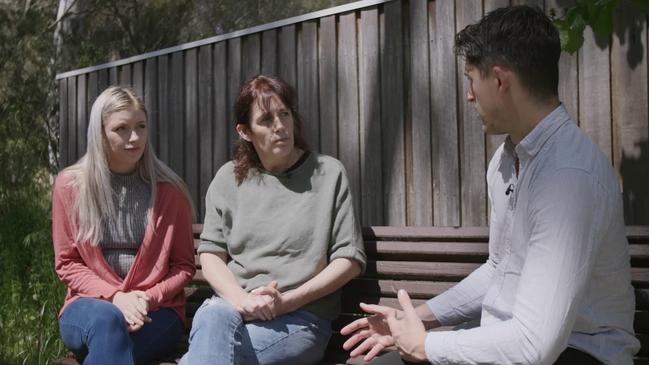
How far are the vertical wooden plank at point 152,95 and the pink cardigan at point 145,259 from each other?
8.59ft

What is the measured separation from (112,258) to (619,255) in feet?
7.74

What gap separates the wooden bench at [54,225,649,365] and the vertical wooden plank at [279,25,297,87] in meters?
2.03

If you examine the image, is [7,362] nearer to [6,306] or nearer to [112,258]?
[6,306]

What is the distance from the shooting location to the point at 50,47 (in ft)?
67.9

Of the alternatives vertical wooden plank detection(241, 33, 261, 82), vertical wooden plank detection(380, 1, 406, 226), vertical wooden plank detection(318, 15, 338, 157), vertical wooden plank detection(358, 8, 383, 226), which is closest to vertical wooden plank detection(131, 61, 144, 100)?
vertical wooden plank detection(241, 33, 261, 82)

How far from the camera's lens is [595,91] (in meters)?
4.01

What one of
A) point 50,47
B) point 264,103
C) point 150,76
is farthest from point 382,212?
point 50,47

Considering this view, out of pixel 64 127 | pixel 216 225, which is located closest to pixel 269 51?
pixel 216 225

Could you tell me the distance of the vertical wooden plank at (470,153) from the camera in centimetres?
448

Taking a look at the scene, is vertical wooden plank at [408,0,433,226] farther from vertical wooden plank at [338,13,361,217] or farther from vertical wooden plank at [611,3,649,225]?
vertical wooden plank at [611,3,649,225]

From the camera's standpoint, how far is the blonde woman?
371 centimetres

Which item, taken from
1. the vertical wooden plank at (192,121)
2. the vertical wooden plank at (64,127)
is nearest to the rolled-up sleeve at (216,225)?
the vertical wooden plank at (192,121)

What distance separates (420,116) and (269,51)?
1277mm

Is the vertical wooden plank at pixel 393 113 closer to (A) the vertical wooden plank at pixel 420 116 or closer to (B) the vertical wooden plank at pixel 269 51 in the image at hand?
(A) the vertical wooden plank at pixel 420 116
